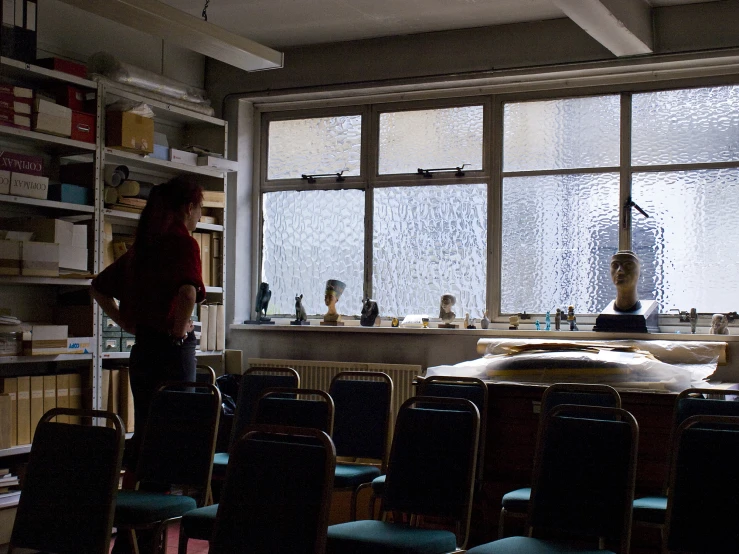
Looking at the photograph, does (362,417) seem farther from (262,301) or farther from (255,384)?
(262,301)

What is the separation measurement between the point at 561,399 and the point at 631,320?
170 cm

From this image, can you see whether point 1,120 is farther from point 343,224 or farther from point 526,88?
point 526,88

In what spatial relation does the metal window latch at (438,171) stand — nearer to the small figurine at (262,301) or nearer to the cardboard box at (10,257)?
the small figurine at (262,301)

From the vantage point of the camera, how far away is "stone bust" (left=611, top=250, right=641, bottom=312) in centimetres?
521

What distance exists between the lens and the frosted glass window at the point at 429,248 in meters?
5.96

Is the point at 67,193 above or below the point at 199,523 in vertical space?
above

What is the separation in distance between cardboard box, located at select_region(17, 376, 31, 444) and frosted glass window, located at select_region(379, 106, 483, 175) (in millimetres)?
2785

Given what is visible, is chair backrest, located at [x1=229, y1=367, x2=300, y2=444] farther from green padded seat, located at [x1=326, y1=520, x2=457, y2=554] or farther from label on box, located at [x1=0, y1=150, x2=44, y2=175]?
label on box, located at [x1=0, y1=150, x2=44, y2=175]

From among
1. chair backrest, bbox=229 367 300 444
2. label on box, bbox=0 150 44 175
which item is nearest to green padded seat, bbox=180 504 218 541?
chair backrest, bbox=229 367 300 444

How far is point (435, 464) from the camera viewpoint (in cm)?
295

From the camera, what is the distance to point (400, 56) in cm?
597

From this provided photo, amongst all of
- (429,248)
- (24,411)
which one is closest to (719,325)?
(429,248)

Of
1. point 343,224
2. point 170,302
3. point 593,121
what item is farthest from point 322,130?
point 170,302

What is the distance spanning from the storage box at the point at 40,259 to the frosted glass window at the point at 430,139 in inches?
94.9
